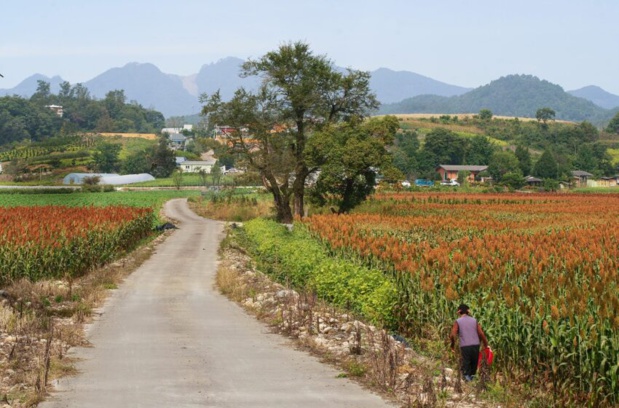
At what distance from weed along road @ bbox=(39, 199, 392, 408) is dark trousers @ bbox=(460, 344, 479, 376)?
A: 197cm

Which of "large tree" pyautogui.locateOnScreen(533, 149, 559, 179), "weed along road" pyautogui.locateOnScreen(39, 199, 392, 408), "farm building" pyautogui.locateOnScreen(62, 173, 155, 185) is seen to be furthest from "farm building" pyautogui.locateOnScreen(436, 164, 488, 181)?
"weed along road" pyautogui.locateOnScreen(39, 199, 392, 408)

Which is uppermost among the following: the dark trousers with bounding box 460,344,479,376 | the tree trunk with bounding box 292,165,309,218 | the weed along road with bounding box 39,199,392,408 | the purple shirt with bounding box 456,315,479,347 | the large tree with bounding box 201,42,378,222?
the large tree with bounding box 201,42,378,222

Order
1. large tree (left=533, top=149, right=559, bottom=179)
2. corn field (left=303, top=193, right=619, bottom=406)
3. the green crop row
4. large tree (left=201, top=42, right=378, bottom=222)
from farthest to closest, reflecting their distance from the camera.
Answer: large tree (left=533, top=149, right=559, bottom=179) < large tree (left=201, top=42, right=378, bottom=222) < the green crop row < corn field (left=303, top=193, right=619, bottom=406)

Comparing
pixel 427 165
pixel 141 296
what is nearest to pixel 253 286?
pixel 141 296

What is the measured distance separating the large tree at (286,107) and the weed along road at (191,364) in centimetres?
3254

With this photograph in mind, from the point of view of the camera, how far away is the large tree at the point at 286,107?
57.6 m

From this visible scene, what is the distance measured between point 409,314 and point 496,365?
440 cm

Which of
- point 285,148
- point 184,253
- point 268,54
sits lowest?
point 184,253

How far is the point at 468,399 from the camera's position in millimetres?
12609

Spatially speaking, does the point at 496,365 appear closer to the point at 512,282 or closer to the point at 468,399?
the point at 468,399

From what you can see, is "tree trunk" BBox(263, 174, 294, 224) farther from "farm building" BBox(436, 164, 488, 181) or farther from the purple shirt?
"farm building" BBox(436, 164, 488, 181)

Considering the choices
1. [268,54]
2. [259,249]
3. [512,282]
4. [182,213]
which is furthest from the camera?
[182,213]

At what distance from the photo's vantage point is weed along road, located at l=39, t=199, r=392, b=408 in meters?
12.7

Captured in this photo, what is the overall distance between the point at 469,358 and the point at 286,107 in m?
45.9
